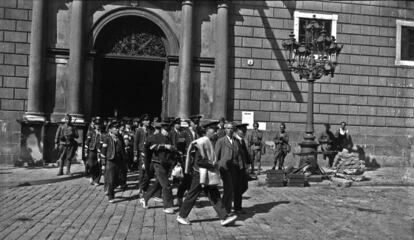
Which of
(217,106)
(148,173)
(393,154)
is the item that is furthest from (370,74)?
(148,173)

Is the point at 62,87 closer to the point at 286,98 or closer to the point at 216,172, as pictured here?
the point at 286,98

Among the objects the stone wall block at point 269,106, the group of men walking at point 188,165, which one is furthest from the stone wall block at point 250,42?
the group of men walking at point 188,165

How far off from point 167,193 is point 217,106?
8.59m

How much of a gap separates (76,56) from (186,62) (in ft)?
13.7

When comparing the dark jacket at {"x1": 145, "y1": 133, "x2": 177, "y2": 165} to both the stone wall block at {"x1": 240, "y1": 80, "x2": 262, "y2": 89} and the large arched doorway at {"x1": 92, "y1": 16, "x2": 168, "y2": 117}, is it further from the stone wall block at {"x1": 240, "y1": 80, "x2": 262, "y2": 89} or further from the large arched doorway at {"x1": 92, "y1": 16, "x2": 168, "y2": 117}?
the stone wall block at {"x1": 240, "y1": 80, "x2": 262, "y2": 89}

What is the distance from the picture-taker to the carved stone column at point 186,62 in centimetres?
1648

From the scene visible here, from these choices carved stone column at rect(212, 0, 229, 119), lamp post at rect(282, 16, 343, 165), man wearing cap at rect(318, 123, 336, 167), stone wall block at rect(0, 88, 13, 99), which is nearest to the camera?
lamp post at rect(282, 16, 343, 165)

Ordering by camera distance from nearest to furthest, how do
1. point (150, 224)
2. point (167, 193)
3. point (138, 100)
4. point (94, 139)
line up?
point (150, 224) < point (167, 193) < point (94, 139) < point (138, 100)

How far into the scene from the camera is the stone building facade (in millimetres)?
15477

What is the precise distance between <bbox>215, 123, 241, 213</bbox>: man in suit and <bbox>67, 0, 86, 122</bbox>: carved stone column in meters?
8.77

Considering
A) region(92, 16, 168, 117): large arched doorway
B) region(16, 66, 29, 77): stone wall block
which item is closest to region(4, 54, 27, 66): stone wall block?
region(16, 66, 29, 77): stone wall block

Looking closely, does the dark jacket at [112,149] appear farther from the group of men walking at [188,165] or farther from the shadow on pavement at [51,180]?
the shadow on pavement at [51,180]

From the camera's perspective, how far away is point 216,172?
756 cm

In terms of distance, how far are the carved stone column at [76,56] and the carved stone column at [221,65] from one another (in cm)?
525
